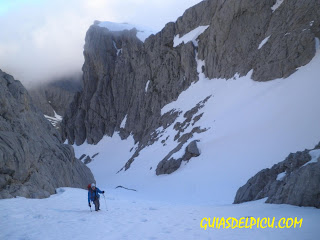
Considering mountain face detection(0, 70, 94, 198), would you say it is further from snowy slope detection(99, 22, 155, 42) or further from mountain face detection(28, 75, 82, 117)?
mountain face detection(28, 75, 82, 117)

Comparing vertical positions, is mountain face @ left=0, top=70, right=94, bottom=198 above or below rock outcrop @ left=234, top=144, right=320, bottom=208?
above

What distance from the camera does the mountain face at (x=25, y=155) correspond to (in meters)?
15.4

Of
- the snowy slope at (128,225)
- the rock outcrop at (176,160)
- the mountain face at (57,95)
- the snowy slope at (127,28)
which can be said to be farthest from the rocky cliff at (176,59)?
the mountain face at (57,95)

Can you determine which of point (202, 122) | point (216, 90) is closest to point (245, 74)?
point (216, 90)

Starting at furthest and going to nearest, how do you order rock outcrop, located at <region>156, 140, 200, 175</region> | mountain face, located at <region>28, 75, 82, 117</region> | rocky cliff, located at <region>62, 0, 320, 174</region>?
mountain face, located at <region>28, 75, 82, 117</region> → rocky cliff, located at <region>62, 0, 320, 174</region> → rock outcrop, located at <region>156, 140, 200, 175</region>

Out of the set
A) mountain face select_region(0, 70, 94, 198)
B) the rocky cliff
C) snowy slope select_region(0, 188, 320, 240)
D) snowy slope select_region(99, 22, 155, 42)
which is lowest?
snowy slope select_region(0, 188, 320, 240)

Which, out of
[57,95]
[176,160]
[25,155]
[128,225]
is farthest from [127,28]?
[128,225]

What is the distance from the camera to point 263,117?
26859mm

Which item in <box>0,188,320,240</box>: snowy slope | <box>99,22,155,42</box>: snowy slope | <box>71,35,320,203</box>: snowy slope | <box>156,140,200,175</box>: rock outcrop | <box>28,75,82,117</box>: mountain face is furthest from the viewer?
<box>28,75,82,117</box>: mountain face

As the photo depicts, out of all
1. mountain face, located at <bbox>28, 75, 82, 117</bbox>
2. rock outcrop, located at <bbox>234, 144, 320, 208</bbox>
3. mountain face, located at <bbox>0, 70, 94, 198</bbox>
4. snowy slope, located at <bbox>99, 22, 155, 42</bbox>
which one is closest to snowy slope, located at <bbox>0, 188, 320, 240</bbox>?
rock outcrop, located at <bbox>234, 144, 320, 208</bbox>

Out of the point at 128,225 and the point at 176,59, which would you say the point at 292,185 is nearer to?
the point at 128,225

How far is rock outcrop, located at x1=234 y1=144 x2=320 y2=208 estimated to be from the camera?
961 centimetres

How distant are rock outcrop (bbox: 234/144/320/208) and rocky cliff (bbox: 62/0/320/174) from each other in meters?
18.4

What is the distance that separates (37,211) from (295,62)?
28746 mm
